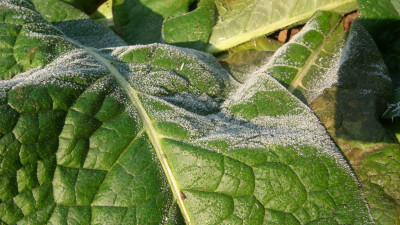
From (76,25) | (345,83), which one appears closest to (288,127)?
(345,83)

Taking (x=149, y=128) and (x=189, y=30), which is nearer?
(x=149, y=128)

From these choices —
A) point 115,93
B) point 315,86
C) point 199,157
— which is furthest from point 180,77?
point 315,86

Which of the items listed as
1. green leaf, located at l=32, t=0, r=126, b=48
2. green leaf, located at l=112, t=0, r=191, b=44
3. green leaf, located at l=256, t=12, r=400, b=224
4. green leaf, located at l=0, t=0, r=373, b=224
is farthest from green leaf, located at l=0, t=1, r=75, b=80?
green leaf, located at l=256, t=12, r=400, b=224

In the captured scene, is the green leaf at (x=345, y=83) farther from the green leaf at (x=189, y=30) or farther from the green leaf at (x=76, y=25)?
the green leaf at (x=76, y=25)

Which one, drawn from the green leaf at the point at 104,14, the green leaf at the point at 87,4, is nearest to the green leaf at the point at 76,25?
the green leaf at the point at 87,4

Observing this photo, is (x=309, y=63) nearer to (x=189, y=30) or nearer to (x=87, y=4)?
(x=189, y=30)

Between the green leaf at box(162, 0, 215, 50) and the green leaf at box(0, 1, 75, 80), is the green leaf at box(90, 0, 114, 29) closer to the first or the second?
the green leaf at box(162, 0, 215, 50)
